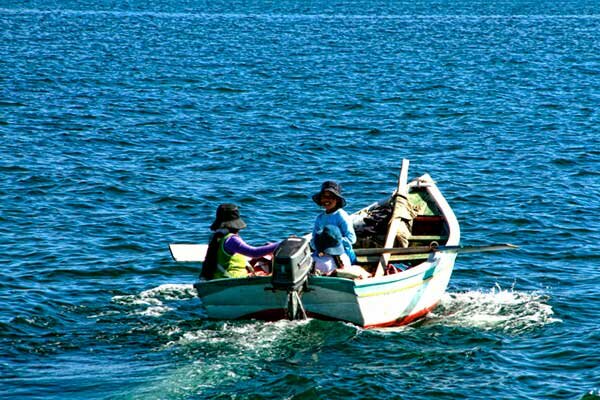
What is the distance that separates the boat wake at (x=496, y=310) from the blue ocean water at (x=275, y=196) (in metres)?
0.05

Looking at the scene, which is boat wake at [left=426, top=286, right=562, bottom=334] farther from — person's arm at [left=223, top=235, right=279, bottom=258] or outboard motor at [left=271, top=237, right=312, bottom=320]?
person's arm at [left=223, top=235, right=279, bottom=258]

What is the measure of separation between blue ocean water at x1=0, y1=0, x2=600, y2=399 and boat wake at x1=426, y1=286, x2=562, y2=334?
5cm

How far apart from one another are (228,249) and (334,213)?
5.67ft

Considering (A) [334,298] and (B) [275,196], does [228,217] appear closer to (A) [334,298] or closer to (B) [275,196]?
Answer: (A) [334,298]

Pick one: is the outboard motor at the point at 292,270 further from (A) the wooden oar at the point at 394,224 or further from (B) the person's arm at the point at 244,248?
(A) the wooden oar at the point at 394,224

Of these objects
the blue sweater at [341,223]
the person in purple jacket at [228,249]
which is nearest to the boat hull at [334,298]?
the person in purple jacket at [228,249]

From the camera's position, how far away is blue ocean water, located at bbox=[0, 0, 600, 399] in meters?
13.4

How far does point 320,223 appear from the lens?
1521cm

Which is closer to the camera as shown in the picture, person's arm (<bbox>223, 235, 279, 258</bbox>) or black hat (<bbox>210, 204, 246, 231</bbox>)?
person's arm (<bbox>223, 235, 279, 258</bbox>)

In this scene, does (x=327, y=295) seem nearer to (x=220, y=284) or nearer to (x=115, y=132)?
(x=220, y=284)

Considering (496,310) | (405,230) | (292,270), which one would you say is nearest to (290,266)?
(292,270)

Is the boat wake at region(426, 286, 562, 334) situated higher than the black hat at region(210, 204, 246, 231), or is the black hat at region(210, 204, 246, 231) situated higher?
the black hat at region(210, 204, 246, 231)

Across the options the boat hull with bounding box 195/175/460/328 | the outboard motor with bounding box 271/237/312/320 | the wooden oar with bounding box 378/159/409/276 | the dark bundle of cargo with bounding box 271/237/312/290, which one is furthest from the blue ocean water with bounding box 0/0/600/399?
the wooden oar with bounding box 378/159/409/276

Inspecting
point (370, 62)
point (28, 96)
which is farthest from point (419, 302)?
point (370, 62)
